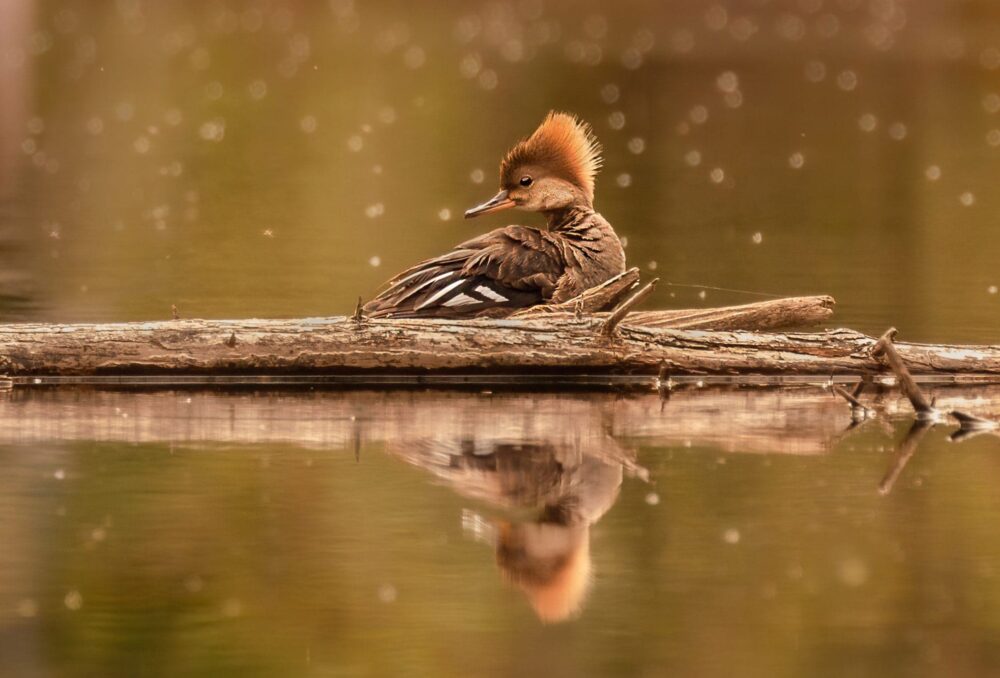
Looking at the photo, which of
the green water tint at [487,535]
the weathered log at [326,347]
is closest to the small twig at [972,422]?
the green water tint at [487,535]

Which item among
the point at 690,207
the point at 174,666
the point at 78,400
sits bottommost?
the point at 174,666

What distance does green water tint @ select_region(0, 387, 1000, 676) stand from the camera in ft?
15.7

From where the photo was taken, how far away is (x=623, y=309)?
7.62 m

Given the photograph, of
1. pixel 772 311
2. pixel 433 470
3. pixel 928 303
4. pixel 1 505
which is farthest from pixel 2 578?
pixel 928 303

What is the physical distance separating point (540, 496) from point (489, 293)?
266 cm

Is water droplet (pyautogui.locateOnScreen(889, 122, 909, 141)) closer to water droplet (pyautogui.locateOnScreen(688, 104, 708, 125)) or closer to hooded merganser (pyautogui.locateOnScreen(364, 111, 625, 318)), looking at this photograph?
water droplet (pyautogui.locateOnScreen(688, 104, 708, 125))

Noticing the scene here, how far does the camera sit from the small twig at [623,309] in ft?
24.7

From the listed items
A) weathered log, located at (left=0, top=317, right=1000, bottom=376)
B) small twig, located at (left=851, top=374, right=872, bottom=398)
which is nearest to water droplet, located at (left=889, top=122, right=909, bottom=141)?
small twig, located at (left=851, top=374, right=872, bottom=398)

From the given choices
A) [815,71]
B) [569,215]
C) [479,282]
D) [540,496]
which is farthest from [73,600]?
[815,71]

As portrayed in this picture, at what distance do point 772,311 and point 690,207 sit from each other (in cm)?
714

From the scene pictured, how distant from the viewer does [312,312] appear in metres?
10.2

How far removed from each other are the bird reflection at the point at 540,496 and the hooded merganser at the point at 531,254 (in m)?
1.80

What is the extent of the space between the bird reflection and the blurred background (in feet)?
10.5

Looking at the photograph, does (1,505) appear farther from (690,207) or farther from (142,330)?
(690,207)
